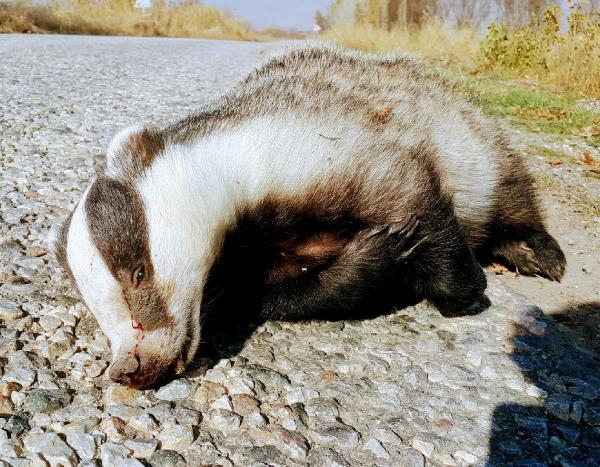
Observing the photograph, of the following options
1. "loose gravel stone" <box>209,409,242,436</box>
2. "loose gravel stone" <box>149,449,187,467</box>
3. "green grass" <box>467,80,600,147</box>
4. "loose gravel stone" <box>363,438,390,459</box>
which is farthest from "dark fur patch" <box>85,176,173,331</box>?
"green grass" <box>467,80,600,147</box>

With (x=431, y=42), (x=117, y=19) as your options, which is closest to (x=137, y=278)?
(x=431, y=42)

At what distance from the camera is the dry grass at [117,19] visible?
18891mm

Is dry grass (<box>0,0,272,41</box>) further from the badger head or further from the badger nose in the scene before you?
the badger nose

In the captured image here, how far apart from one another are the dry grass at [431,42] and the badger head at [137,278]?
8.35m

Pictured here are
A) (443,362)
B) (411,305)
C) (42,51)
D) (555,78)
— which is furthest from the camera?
(42,51)

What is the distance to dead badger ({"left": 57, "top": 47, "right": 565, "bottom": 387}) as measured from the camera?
2.21 m

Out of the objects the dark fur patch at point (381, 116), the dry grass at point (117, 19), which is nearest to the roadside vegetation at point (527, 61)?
the dark fur patch at point (381, 116)

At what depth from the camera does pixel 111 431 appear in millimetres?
1895

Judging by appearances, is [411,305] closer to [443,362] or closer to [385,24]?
[443,362]

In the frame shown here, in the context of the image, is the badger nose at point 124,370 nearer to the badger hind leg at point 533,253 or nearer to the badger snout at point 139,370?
the badger snout at point 139,370

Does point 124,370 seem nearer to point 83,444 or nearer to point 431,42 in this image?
point 83,444

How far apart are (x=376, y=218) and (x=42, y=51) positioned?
32.4 ft

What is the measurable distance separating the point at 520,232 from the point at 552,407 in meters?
1.84

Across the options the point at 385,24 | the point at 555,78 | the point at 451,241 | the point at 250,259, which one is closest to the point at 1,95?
the point at 250,259
